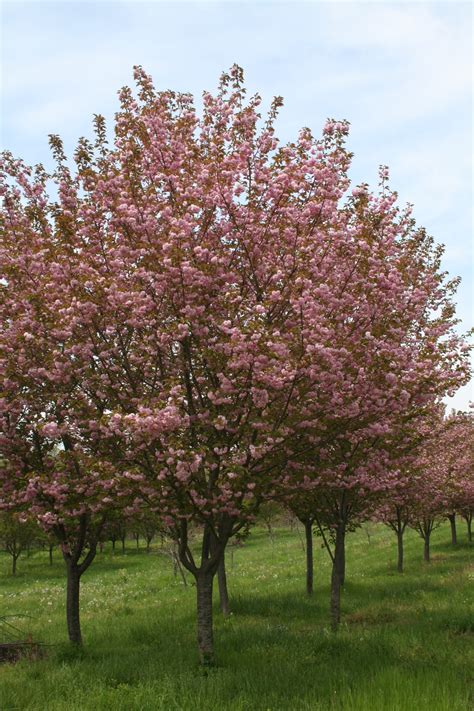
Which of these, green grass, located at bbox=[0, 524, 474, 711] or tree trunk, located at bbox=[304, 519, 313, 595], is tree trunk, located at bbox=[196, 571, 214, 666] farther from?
tree trunk, located at bbox=[304, 519, 313, 595]

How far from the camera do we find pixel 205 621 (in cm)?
1116

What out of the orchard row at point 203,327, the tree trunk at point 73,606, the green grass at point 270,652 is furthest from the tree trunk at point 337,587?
the tree trunk at point 73,606

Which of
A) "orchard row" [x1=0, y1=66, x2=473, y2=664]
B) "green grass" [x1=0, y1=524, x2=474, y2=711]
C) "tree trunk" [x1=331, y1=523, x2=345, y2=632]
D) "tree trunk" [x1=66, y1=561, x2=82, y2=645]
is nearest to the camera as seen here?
"green grass" [x1=0, y1=524, x2=474, y2=711]

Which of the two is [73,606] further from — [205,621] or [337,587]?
[337,587]

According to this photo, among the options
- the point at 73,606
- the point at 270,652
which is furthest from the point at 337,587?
the point at 73,606

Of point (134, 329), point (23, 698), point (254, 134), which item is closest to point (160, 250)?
point (134, 329)

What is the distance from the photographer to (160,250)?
10.4 metres

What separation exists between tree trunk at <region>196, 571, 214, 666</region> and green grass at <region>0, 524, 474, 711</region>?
308 millimetres

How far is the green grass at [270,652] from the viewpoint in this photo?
810cm

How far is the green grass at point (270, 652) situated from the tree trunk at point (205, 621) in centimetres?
31

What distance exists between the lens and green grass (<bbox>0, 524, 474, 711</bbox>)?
8102 mm

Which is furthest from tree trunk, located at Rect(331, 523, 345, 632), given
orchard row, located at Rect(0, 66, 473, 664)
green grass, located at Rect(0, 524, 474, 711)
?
orchard row, located at Rect(0, 66, 473, 664)

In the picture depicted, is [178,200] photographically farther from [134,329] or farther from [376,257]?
[376,257]

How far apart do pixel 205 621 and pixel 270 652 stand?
4.63ft
